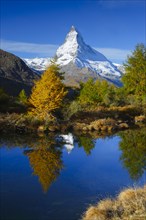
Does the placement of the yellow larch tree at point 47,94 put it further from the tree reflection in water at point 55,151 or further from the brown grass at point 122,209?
the brown grass at point 122,209

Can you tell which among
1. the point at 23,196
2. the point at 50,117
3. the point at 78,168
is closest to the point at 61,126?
the point at 50,117

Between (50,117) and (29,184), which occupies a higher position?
(50,117)

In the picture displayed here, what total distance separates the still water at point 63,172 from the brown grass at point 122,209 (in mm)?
1201

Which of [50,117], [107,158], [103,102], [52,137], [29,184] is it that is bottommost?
[29,184]

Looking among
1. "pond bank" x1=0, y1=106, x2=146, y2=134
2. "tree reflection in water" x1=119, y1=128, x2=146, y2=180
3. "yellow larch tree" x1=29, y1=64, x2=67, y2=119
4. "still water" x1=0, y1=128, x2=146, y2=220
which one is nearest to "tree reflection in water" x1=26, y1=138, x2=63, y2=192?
"still water" x1=0, y1=128, x2=146, y2=220

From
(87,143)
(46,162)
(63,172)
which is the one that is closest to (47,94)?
(87,143)

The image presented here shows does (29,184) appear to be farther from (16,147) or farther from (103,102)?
(103,102)

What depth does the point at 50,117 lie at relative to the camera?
129 ft

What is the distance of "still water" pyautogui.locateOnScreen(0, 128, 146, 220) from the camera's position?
598 inches

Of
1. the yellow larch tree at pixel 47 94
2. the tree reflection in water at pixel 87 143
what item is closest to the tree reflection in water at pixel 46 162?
→ the tree reflection in water at pixel 87 143

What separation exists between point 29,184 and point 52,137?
15.0 m

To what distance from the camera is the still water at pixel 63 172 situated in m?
15.2

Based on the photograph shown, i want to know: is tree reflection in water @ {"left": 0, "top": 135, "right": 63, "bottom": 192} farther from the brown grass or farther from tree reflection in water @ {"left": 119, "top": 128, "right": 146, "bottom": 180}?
the brown grass

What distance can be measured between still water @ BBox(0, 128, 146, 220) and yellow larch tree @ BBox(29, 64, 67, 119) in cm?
635
